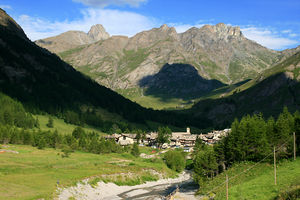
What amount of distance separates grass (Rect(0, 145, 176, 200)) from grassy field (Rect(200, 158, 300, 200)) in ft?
119

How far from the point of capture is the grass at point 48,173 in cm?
6411

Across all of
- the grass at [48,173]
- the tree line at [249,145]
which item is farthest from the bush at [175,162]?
the tree line at [249,145]

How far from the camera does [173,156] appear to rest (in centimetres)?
14212

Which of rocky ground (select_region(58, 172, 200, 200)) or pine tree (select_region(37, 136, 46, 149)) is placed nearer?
rocky ground (select_region(58, 172, 200, 200))

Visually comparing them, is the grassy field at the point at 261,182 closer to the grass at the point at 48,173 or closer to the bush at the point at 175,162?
the grass at the point at 48,173

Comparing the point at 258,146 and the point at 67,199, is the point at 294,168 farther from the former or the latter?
the point at 67,199

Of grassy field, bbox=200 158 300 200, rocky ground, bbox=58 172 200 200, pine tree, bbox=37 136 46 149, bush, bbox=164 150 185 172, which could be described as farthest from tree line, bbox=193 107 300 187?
pine tree, bbox=37 136 46 149

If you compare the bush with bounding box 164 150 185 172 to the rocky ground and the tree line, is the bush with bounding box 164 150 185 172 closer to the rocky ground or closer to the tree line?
the rocky ground

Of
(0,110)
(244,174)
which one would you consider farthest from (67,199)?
(0,110)

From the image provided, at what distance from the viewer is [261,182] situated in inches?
2256

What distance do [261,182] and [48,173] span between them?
57026 mm

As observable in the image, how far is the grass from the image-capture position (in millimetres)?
64106

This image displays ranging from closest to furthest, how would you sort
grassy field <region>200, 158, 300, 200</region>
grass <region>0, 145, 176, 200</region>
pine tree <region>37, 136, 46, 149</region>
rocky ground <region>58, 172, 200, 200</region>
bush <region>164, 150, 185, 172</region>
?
1. grassy field <region>200, 158, 300, 200</region>
2. grass <region>0, 145, 176, 200</region>
3. rocky ground <region>58, 172, 200, 200</region>
4. pine tree <region>37, 136, 46, 149</region>
5. bush <region>164, 150, 185, 172</region>

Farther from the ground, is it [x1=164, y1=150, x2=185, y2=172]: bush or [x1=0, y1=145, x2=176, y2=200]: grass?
[x1=0, y1=145, x2=176, y2=200]: grass
